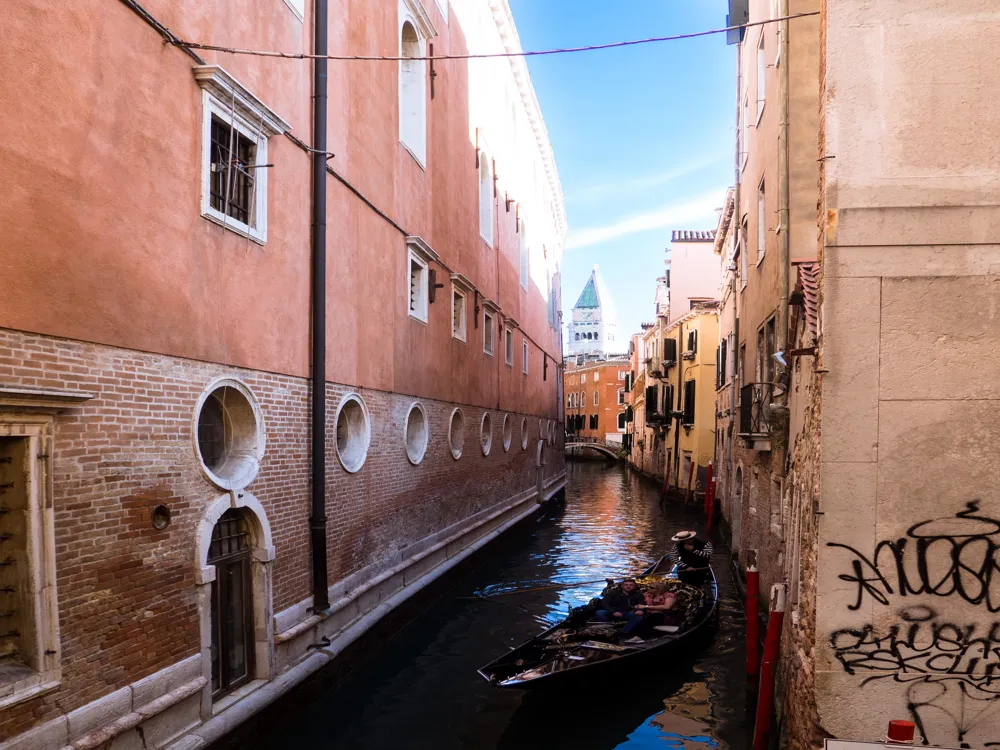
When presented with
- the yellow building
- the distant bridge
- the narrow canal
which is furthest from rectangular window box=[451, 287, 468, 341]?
the distant bridge

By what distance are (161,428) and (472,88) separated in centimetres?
1175

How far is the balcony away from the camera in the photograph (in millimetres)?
10094

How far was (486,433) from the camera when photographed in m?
17.6

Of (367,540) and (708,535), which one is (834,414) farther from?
(708,535)

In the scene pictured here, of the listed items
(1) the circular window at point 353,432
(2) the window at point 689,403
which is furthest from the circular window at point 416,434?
(2) the window at point 689,403

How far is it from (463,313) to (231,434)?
8.10m

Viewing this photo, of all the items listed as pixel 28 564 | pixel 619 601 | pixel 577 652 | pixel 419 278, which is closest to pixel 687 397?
pixel 419 278

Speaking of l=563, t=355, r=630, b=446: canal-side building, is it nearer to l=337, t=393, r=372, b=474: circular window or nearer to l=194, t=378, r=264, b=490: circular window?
l=337, t=393, r=372, b=474: circular window

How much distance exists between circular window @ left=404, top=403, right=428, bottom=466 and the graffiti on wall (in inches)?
300

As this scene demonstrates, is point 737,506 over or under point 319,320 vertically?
under

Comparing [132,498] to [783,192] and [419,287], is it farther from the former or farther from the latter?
[783,192]

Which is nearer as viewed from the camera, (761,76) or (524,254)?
(761,76)

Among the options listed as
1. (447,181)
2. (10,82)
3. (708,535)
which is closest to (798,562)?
(10,82)

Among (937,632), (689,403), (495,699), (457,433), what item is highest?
(689,403)
